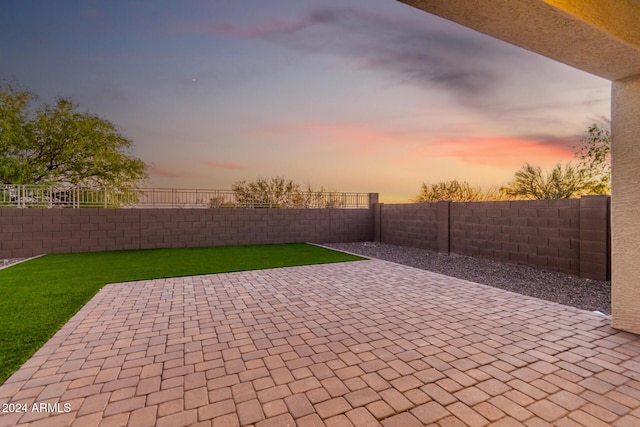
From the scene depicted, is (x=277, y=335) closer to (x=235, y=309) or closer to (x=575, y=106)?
(x=235, y=309)

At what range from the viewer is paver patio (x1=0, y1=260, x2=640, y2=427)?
185 centimetres

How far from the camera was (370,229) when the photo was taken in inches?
507

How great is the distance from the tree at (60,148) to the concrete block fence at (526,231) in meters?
12.6

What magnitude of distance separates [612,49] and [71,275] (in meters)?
8.53

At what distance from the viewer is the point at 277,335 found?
10.0ft

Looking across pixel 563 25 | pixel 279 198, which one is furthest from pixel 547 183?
pixel 563 25

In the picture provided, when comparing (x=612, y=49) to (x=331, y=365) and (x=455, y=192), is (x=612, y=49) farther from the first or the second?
(x=455, y=192)

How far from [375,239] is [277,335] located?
393 inches

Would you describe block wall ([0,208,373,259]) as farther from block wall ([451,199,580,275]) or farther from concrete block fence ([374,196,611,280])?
block wall ([451,199,580,275])

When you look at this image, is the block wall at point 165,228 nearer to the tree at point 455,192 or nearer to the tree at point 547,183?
the tree at point 455,192

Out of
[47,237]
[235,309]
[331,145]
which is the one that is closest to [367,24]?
[331,145]

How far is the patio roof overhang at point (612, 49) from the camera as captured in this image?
2.09m

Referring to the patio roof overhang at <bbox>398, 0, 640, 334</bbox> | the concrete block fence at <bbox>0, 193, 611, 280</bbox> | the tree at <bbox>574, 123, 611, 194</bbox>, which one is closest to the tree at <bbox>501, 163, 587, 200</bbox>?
the tree at <bbox>574, 123, 611, 194</bbox>

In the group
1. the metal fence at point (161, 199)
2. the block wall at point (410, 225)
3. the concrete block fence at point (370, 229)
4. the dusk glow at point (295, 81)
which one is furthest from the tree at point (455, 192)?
the metal fence at point (161, 199)
